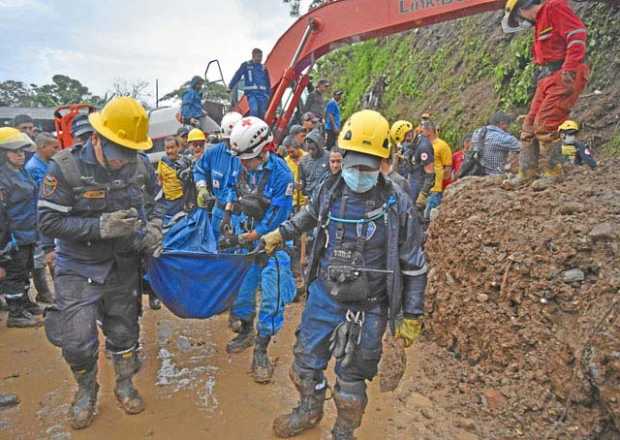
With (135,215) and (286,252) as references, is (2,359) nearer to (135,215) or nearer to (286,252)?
(135,215)

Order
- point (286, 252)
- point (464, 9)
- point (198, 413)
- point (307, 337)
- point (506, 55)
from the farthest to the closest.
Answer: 1. point (506, 55)
2. point (464, 9)
3. point (286, 252)
4. point (198, 413)
5. point (307, 337)

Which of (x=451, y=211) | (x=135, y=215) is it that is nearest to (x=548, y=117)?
(x=451, y=211)

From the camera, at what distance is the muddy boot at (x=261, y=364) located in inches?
144

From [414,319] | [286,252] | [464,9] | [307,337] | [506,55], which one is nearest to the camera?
[414,319]

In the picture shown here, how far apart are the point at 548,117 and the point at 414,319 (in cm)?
254

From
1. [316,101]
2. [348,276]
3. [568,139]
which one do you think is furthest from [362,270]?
[316,101]

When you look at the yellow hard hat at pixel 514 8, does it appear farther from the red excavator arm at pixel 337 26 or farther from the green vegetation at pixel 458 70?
the green vegetation at pixel 458 70

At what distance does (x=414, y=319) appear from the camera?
8.92ft

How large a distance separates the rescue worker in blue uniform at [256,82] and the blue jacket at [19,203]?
3.94 metres

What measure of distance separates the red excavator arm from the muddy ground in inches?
156

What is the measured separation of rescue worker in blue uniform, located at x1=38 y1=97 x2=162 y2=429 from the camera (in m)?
2.88

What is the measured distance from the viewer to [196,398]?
134 inches

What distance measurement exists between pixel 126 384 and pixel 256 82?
5.73 meters

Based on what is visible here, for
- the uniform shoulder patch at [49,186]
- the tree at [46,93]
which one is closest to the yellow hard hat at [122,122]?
the uniform shoulder patch at [49,186]
